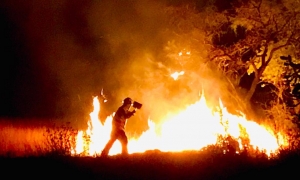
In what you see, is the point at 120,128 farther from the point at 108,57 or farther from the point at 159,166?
the point at 108,57

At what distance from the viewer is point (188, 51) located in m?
15.4

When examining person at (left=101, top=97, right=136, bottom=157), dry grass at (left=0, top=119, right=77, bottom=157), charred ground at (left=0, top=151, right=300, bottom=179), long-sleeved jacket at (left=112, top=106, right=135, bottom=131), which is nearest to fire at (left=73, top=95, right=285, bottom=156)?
dry grass at (left=0, top=119, right=77, bottom=157)

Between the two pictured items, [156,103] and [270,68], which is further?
[156,103]

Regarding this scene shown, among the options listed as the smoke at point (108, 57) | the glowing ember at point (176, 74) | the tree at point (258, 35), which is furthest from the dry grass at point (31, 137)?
the tree at point (258, 35)

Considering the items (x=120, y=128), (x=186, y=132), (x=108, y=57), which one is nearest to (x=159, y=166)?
(x=120, y=128)

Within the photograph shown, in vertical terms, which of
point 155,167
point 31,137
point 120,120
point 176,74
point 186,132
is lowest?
point 155,167

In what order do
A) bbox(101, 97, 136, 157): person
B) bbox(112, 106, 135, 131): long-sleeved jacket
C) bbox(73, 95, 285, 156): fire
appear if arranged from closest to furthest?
bbox(101, 97, 136, 157): person < bbox(112, 106, 135, 131): long-sleeved jacket < bbox(73, 95, 285, 156): fire

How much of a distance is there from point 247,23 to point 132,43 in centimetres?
581

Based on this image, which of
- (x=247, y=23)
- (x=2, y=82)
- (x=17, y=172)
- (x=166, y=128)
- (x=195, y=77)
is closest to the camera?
(x=17, y=172)

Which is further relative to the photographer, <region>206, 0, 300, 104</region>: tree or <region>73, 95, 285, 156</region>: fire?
<region>206, 0, 300, 104</region>: tree

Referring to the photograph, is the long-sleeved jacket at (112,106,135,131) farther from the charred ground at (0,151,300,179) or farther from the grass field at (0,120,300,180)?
the charred ground at (0,151,300,179)

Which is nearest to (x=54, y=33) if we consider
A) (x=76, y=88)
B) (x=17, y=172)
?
(x=76, y=88)

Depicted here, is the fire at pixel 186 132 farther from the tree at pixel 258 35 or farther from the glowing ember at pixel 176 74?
the tree at pixel 258 35

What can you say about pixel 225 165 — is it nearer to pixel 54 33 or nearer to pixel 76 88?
pixel 76 88
